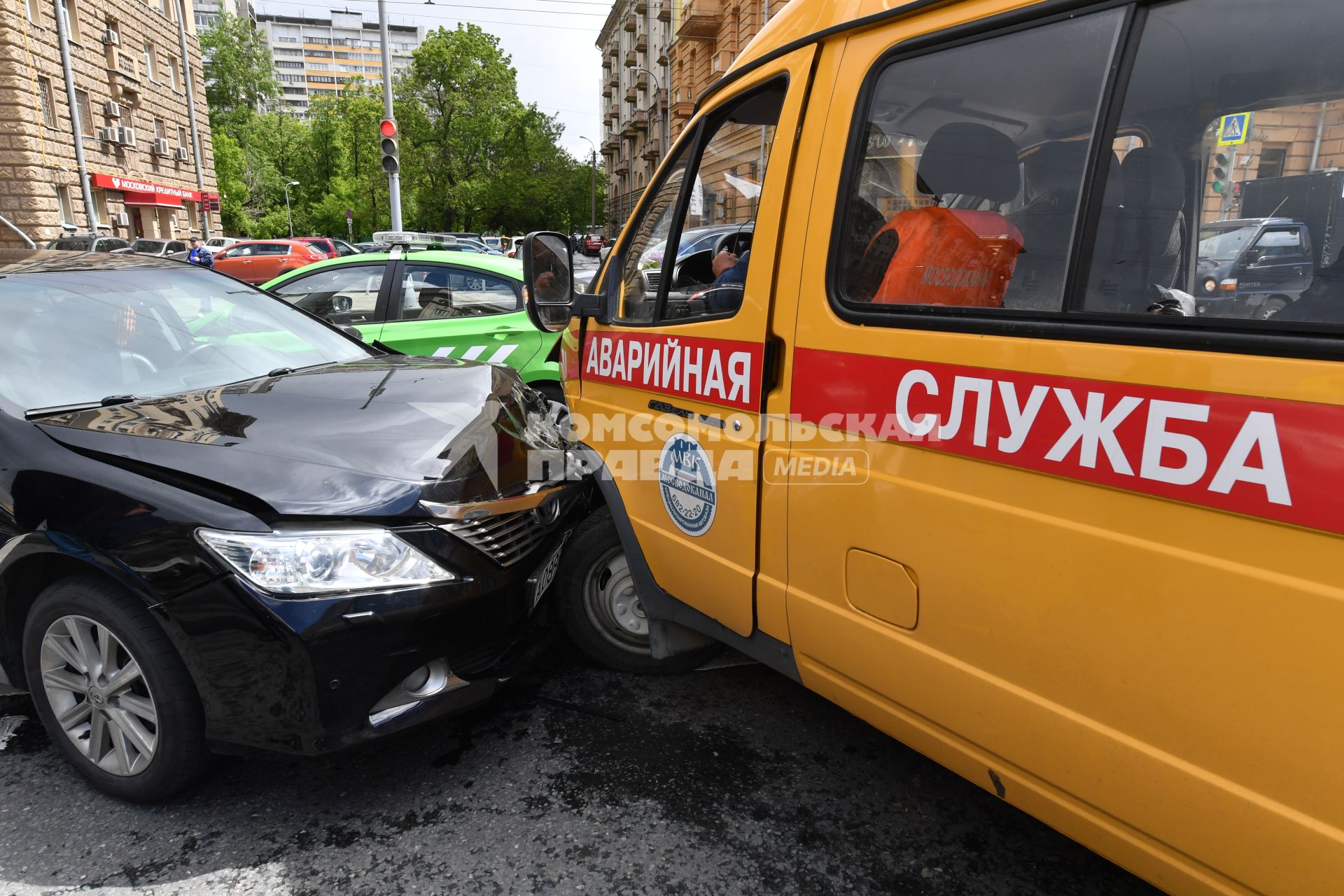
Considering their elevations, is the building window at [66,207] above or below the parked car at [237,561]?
above

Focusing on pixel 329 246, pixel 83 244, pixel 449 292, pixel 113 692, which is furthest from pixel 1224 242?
pixel 329 246

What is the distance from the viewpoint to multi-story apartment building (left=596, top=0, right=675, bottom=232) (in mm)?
45281

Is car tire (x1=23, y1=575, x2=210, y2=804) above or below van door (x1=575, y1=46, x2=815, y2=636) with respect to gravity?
below

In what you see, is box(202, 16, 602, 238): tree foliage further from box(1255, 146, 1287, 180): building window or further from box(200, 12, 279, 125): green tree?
box(1255, 146, 1287, 180): building window

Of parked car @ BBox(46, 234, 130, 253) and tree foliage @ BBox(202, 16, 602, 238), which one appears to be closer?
parked car @ BBox(46, 234, 130, 253)

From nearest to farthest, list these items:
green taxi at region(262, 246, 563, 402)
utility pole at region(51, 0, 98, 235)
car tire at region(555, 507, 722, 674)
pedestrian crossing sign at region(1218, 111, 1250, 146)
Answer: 1. pedestrian crossing sign at region(1218, 111, 1250, 146)
2. car tire at region(555, 507, 722, 674)
3. green taxi at region(262, 246, 563, 402)
4. utility pole at region(51, 0, 98, 235)

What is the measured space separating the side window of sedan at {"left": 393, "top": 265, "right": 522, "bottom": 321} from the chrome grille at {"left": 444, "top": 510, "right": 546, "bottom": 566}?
379 centimetres

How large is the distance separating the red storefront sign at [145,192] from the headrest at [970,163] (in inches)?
1277

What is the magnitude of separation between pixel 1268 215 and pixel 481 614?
2.14m

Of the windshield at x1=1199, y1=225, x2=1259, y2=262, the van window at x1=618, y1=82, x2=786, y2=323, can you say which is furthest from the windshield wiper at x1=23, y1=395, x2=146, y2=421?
the windshield at x1=1199, y1=225, x2=1259, y2=262

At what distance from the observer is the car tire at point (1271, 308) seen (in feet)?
4.35

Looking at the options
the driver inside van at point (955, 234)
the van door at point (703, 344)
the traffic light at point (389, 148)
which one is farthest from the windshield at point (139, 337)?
the traffic light at point (389, 148)

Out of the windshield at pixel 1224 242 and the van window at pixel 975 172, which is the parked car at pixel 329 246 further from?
the windshield at pixel 1224 242

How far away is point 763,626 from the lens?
2.39m
